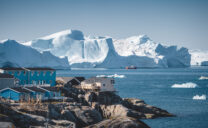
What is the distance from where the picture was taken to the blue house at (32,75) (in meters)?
43.4

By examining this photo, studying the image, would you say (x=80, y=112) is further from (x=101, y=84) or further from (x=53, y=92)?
(x=101, y=84)

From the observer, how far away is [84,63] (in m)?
192

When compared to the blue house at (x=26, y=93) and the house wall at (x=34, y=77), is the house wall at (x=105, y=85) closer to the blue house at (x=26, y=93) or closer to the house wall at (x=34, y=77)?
the house wall at (x=34, y=77)

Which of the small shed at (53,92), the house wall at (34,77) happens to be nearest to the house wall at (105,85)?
the house wall at (34,77)

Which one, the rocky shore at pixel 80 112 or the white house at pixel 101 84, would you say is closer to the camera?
the rocky shore at pixel 80 112

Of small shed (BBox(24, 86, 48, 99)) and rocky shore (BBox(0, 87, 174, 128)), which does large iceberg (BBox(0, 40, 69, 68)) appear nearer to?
rocky shore (BBox(0, 87, 174, 128))

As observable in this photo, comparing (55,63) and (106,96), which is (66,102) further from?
(55,63)

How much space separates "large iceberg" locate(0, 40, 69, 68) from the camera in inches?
5384

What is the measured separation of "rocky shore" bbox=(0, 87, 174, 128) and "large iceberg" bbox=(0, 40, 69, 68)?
9849cm

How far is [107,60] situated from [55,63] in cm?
3512

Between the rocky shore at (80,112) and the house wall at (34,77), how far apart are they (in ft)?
14.2

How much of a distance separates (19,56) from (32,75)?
10059 centimetres

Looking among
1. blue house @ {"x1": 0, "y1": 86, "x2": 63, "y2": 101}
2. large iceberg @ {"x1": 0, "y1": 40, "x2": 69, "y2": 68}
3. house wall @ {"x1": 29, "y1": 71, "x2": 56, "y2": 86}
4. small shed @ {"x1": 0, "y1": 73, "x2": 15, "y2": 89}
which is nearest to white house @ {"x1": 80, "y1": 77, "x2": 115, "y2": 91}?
house wall @ {"x1": 29, "y1": 71, "x2": 56, "y2": 86}

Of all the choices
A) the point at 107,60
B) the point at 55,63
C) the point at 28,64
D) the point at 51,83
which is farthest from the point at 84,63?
the point at 51,83
